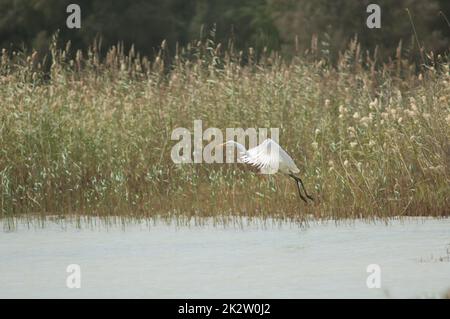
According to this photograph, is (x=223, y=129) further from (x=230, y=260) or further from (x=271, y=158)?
(x=230, y=260)

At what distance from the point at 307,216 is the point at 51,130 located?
2769 millimetres

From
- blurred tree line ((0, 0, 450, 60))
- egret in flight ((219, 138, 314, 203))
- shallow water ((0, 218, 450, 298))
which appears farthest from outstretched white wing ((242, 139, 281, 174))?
blurred tree line ((0, 0, 450, 60))

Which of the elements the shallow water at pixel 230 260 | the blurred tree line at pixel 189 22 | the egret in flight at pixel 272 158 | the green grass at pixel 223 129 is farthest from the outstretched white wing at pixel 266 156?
the blurred tree line at pixel 189 22

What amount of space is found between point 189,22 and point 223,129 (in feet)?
54.2

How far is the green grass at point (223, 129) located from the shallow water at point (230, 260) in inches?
17.2

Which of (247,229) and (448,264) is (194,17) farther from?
(448,264)

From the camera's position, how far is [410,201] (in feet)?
27.9

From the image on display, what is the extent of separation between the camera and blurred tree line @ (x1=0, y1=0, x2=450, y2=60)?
22.4 m

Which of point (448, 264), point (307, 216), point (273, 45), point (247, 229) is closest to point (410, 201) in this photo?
point (307, 216)

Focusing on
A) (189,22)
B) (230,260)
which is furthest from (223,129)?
(189,22)

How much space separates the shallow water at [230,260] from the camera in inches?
237

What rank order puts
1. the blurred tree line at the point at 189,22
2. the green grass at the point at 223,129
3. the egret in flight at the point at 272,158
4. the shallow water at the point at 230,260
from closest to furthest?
the shallow water at the point at 230,260 < the egret in flight at the point at 272,158 < the green grass at the point at 223,129 < the blurred tree line at the point at 189,22

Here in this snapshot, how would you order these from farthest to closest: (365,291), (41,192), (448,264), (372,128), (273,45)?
1. (273,45)
2. (372,128)
3. (41,192)
4. (448,264)
5. (365,291)

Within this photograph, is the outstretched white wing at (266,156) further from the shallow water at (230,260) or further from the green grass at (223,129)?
the shallow water at (230,260)
